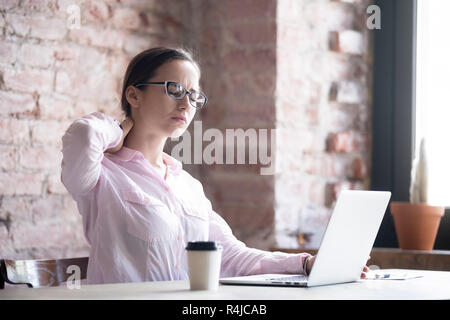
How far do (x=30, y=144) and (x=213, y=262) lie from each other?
112 cm

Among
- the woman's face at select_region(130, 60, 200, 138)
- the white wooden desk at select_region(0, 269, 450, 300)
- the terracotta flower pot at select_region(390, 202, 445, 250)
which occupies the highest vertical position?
the woman's face at select_region(130, 60, 200, 138)

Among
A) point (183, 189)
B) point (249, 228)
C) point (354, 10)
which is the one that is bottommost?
point (249, 228)

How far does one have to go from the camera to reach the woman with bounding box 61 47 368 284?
5.62 feet

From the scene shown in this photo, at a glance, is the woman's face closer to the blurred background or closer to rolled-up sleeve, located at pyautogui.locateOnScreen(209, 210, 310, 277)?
rolled-up sleeve, located at pyautogui.locateOnScreen(209, 210, 310, 277)

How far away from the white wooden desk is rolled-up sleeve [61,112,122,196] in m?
0.37

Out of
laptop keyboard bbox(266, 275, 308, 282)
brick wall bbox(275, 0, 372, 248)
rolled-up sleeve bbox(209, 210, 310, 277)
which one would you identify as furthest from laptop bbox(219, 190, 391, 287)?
brick wall bbox(275, 0, 372, 248)

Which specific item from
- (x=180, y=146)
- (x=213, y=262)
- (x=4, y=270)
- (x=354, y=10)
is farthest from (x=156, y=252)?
(x=354, y=10)

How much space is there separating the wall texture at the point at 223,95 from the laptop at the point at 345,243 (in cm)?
98

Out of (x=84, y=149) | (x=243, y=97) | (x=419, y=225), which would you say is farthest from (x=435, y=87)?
(x=84, y=149)

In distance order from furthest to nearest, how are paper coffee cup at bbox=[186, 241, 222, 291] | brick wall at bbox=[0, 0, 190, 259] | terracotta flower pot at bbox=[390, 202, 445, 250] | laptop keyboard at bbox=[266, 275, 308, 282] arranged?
terracotta flower pot at bbox=[390, 202, 445, 250] → brick wall at bbox=[0, 0, 190, 259] → laptop keyboard at bbox=[266, 275, 308, 282] → paper coffee cup at bbox=[186, 241, 222, 291]

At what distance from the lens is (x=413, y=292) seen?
133cm

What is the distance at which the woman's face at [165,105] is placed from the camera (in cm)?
189

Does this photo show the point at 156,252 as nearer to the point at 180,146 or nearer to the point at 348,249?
the point at 348,249

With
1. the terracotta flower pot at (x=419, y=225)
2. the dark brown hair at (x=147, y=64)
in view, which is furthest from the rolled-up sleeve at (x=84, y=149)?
the terracotta flower pot at (x=419, y=225)
